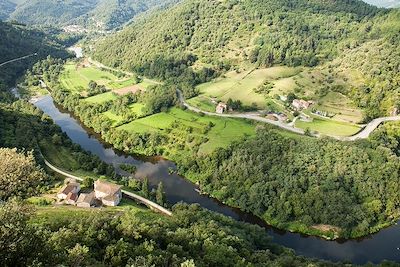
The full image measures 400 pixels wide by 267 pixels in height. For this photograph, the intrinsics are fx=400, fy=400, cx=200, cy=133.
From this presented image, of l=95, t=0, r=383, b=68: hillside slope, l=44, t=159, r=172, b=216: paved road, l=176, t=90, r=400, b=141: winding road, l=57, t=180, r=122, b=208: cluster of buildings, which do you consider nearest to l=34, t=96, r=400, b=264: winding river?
l=44, t=159, r=172, b=216: paved road

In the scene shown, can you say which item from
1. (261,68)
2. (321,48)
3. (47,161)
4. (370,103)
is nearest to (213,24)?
(261,68)

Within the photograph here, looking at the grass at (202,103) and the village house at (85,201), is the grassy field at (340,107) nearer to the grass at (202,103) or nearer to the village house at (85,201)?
the grass at (202,103)

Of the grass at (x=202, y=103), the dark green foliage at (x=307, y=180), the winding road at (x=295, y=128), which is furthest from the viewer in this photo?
the grass at (x=202, y=103)

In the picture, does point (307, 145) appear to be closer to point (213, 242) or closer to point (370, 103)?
point (370, 103)

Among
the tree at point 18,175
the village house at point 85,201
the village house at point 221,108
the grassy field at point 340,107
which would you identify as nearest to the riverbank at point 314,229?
the village house at point 85,201

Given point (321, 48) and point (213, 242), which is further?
point (321, 48)

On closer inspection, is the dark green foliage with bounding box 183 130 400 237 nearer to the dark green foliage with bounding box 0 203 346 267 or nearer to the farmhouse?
the dark green foliage with bounding box 0 203 346 267

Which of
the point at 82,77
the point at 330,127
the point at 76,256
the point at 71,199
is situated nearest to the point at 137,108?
the point at 82,77
